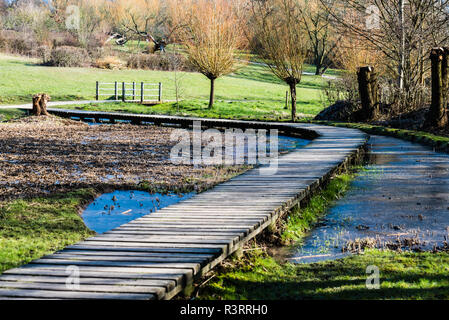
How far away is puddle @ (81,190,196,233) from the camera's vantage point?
7.75m

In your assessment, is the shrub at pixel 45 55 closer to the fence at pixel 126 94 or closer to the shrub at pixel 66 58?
the shrub at pixel 66 58

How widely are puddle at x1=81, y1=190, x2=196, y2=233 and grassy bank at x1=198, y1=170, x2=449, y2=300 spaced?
235 cm

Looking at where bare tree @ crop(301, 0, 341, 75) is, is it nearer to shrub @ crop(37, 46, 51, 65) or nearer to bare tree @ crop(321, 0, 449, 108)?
shrub @ crop(37, 46, 51, 65)

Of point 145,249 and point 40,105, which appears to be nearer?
point 145,249

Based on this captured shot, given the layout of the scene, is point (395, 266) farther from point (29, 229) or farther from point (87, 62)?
point (87, 62)

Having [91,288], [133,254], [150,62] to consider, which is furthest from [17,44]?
[91,288]

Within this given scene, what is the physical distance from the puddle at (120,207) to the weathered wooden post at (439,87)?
981 cm

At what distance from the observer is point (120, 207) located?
28.2 ft

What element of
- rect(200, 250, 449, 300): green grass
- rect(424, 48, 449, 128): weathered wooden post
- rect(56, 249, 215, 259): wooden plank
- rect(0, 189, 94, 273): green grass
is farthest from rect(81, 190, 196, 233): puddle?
rect(424, 48, 449, 128): weathered wooden post

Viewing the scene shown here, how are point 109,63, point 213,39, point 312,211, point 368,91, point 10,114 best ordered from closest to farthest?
1. point 312,211
2. point 368,91
3. point 10,114
4. point 213,39
5. point 109,63

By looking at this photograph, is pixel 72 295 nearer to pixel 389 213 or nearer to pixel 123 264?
pixel 123 264

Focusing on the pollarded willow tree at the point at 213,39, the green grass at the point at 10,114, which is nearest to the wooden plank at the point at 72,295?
the green grass at the point at 10,114

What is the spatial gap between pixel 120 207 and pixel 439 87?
36.3 ft
